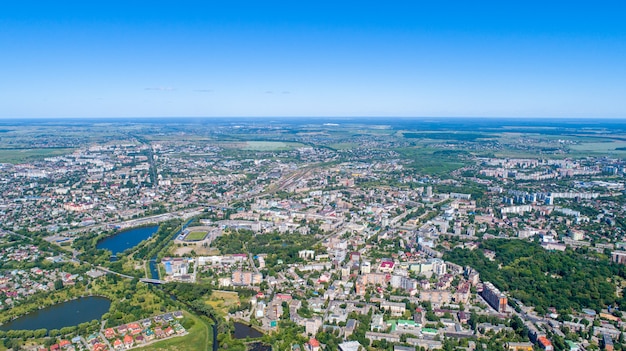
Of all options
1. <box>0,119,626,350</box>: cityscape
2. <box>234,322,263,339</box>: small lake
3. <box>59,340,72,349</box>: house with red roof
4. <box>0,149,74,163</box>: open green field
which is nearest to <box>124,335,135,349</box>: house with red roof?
<box>0,119,626,350</box>: cityscape

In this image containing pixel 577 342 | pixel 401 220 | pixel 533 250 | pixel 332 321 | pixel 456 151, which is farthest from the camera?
pixel 456 151

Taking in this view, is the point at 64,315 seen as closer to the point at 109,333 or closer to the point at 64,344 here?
the point at 64,344

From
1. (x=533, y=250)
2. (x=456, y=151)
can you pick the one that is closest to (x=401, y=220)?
(x=533, y=250)

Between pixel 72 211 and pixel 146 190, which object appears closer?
pixel 72 211

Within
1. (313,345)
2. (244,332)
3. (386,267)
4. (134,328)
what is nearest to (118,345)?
(134,328)

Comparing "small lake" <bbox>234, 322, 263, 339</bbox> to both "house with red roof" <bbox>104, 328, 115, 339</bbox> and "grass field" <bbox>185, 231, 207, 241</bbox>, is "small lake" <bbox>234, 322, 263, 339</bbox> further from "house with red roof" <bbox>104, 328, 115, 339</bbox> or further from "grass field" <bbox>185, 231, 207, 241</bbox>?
"grass field" <bbox>185, 231, 207, 241</bbox>

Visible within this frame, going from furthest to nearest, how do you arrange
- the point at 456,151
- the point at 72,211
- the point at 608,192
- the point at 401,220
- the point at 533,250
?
the point at 456,151, the point at 608,192, the point at 72,211, the point at 401,220, the point at 533,250

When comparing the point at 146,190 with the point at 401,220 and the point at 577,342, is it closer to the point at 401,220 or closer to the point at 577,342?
the point at 401,220
